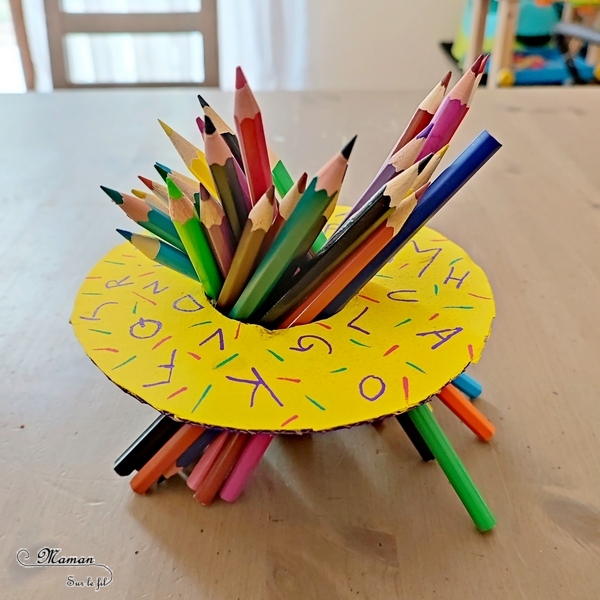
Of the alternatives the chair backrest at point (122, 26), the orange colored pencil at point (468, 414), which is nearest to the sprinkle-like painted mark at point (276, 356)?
the orange colored pencil at point (468, 414)

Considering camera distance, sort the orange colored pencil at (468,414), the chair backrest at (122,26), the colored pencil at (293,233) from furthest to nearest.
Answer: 1. the chair backrest at (122,26)
2. the orange colored pencil at (468,414)
3. the colored pencil at (293,233)

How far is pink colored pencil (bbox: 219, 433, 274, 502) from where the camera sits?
12.3 inches

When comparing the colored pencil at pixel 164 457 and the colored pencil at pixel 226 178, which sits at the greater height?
the colored pencil at pixel 226 178

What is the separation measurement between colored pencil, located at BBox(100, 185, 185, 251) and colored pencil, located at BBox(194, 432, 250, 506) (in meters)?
0.10

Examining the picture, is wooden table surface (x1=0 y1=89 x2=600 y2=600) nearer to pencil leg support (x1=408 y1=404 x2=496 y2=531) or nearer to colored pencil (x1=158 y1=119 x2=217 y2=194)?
pencil leg support (x1=408 y1=404 x2=496 y2=531)

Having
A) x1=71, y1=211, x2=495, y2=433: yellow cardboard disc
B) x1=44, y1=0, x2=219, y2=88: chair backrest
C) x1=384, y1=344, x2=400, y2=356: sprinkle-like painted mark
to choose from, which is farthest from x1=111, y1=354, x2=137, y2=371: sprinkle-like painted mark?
x1=44, y1=0, x2=219, y2=88: chair backrest

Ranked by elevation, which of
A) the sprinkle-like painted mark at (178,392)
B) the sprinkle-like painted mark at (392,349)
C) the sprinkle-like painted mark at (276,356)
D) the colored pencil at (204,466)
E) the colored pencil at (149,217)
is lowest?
the colored pencil at (204,466)

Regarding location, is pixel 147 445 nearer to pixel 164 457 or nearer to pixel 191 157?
pixel 164 457

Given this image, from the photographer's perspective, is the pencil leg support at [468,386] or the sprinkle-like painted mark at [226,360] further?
the pencil leg support at [468,386]

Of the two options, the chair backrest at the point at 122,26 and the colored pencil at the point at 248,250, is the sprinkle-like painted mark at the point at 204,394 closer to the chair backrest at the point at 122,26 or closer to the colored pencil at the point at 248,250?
the colored pencil at the point at 248,250

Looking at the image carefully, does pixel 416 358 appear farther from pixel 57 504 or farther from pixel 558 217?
pixel 558 217

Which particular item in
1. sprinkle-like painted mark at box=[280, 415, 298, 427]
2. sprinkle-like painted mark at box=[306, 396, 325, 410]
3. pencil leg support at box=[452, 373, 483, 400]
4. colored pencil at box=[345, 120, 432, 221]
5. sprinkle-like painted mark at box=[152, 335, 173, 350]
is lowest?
pencil leg support at box=[452, 373, 483, 400]

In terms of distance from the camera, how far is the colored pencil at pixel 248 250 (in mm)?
267

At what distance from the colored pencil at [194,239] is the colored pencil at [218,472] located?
3.1 inches
